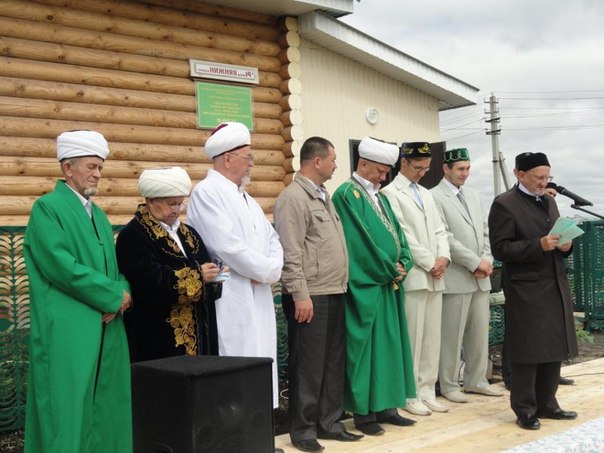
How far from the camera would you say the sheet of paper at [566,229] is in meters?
5.12

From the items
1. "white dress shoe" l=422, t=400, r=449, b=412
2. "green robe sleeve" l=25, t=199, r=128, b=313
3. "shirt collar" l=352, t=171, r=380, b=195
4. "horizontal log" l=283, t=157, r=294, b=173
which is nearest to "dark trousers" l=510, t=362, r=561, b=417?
"white dress shoe" l=422, t=400, r=449, b=412

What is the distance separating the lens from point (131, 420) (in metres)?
3.72

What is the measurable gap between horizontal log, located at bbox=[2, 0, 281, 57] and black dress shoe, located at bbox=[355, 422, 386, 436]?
4931 millimetres

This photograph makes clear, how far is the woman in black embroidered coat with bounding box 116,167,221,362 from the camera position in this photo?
388 centimetres

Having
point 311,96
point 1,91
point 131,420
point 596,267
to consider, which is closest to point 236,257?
point 131,420

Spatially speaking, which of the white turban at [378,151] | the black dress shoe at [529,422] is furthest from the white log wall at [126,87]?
the black dress shoe at [529,422]

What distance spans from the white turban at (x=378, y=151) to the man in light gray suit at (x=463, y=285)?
1.03 m

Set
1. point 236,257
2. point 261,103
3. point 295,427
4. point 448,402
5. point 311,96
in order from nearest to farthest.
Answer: point 236,257 < point 295,427 < point 448,402 < point 261,103 < point 311,96

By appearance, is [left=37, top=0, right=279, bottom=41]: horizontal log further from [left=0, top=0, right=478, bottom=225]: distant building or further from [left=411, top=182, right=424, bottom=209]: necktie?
[left=411, top=182, right=424, bottom=209]: necktie

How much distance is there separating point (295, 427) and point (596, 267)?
648 centimetres

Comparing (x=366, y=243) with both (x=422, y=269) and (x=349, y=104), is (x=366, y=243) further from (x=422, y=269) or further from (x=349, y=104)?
(x=349, y=104)

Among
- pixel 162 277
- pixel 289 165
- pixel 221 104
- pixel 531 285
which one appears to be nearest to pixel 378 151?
pixel 531 285

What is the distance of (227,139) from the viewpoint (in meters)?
4.50

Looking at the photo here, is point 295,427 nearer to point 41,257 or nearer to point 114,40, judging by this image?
point 41,257
